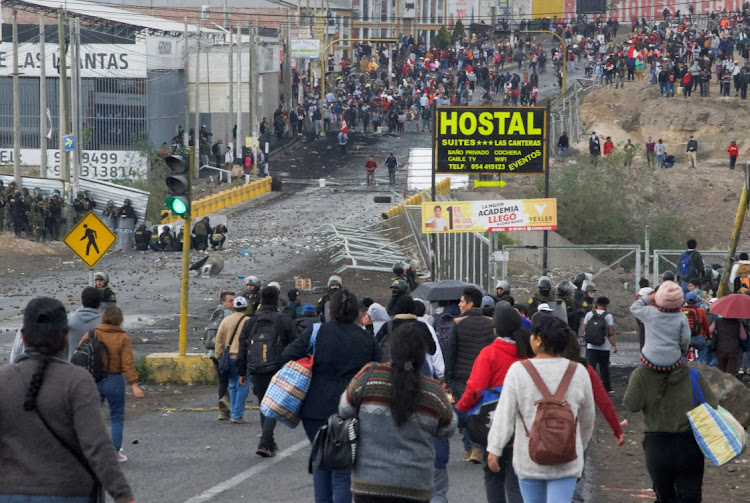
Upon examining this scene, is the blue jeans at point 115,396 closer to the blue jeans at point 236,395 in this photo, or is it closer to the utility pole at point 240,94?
the blue jeans at point 236,395

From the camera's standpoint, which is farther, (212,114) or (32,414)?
(212,114)

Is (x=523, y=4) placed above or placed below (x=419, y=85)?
above


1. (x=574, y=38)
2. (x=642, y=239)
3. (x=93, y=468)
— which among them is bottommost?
(x=642, y=239)

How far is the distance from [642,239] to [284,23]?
50723mm

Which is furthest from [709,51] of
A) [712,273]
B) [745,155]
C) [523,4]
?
[523,4]

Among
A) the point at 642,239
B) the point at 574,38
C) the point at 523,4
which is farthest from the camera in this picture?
the point at 523,4

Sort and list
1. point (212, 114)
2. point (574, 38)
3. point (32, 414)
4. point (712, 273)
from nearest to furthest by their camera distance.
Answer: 1. point (32, 414)
2. point (712, 273)
3. point (212, 114)
4. point (574, 38)

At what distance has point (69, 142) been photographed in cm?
3775

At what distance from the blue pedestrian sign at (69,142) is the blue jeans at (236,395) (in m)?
27.3

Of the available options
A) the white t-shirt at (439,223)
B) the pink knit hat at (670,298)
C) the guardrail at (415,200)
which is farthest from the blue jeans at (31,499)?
the guardrail at (415,200)

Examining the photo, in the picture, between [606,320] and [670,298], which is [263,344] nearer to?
[670,298]

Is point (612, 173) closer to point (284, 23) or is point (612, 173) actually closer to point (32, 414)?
point (32, 414)

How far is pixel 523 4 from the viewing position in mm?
111562

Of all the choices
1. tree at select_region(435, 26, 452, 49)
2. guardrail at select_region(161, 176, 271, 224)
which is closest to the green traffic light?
guardrail at select_region(161, 176, 271, 224)
